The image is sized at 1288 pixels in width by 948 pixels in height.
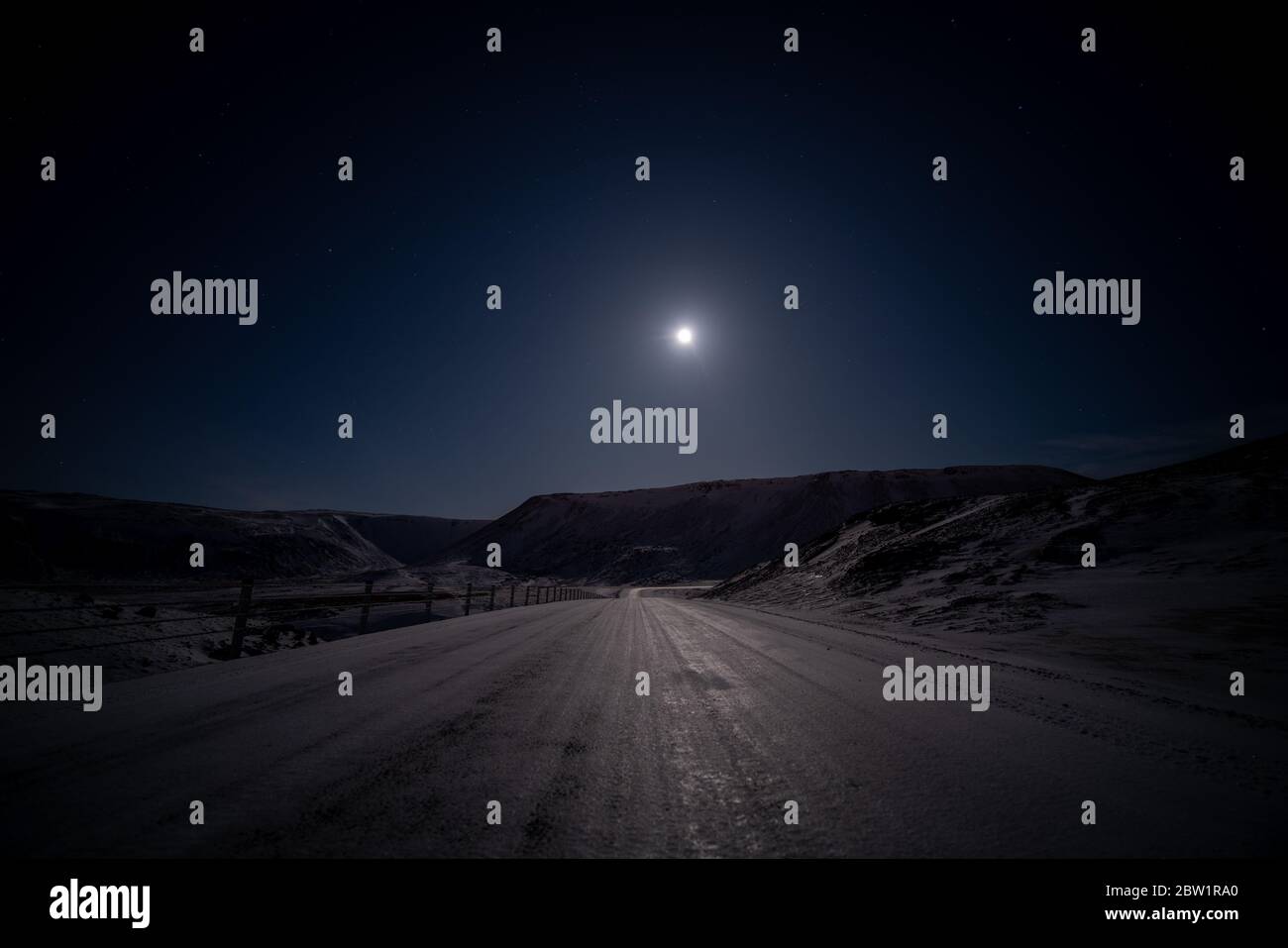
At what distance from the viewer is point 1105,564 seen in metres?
12.1

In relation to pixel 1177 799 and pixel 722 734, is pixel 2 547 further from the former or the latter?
pixel 1177 799

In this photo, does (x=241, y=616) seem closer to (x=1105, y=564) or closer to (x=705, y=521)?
(x=1105, y=564)

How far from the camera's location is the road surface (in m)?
1.98

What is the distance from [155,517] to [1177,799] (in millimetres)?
83983

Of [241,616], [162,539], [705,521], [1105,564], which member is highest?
[705,521]

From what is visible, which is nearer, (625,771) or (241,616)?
Answer: (625,771)

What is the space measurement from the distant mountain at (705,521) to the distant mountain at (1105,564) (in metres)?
58.5

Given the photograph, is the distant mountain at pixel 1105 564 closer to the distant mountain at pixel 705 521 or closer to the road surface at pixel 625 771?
the road surface at pixel 625 771

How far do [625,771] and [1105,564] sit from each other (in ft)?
49.3

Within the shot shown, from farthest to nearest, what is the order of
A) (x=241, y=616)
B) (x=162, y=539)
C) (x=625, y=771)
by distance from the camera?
(x=162, y=539)
(x=241, y=616)
(x=625, y=771)

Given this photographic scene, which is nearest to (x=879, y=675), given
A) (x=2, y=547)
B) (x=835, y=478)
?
(x=2, y=547)

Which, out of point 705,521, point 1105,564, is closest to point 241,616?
point 1105,564

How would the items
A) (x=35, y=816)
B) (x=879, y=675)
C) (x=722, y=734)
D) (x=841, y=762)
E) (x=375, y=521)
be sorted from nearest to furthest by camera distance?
(x=35, y=816), (x=841, y=762), (x=722, y=734), (x=879, y=675), (x=375, y=521)

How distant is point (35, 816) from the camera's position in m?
2.16
